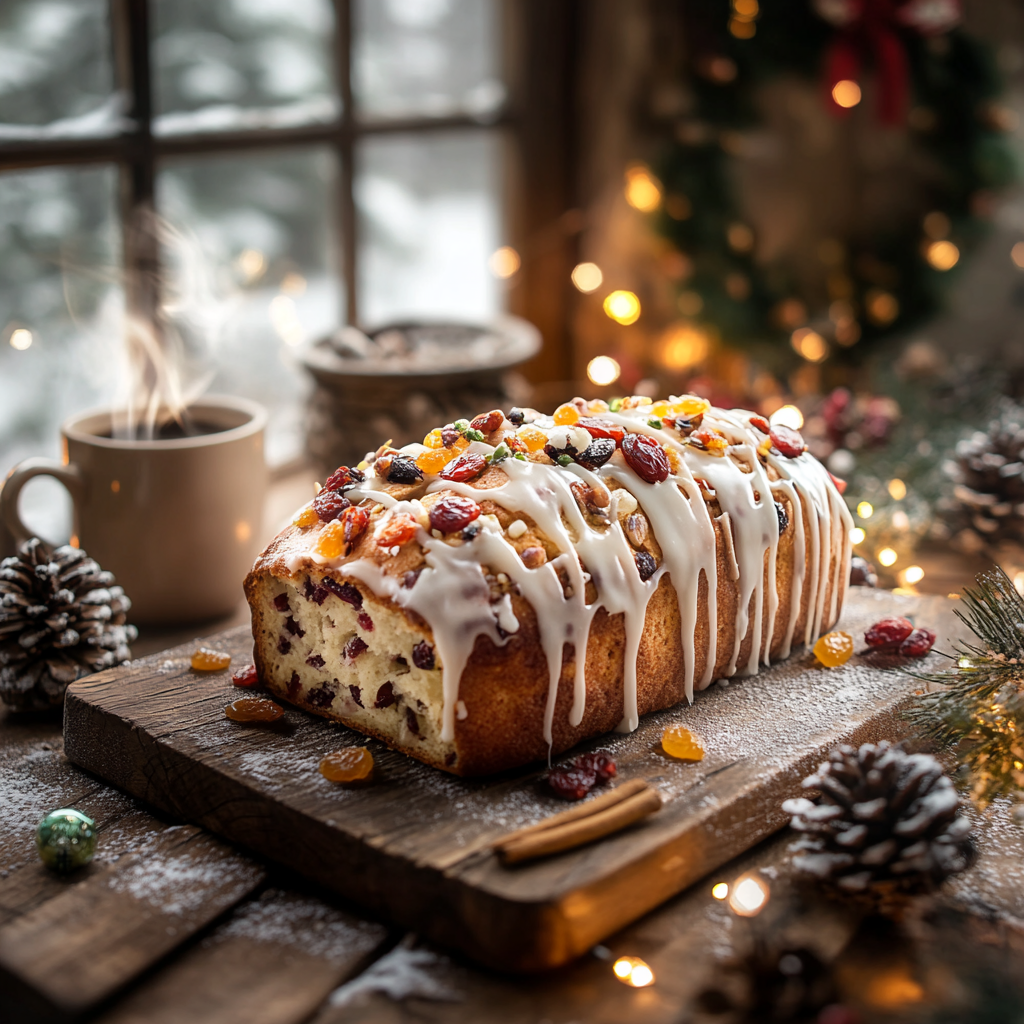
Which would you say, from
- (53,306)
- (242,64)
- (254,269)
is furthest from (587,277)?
(53,306)

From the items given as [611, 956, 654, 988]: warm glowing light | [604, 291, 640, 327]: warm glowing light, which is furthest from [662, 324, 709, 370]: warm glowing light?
[611, 956, 654, 988]: warm glowing light

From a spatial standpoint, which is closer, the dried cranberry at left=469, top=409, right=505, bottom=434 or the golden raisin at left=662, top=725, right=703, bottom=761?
the golden raisin at left=662, top=725, right=703, bottom=761

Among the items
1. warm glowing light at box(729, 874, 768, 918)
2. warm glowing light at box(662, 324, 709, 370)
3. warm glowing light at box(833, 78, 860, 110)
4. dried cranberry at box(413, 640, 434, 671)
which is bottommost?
warm glowing light at box(729, 874, 768, 918)

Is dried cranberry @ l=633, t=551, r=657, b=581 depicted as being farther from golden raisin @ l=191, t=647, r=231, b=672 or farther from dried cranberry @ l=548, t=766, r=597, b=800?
golden raisin @ l=191, t=647, r=231, b=672

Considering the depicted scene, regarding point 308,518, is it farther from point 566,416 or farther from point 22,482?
point 22,482

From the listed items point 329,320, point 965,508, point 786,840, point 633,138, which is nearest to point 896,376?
point 965,508

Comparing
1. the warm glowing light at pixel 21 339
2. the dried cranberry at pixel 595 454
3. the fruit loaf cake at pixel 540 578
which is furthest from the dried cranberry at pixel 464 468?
the warm glowing light at pixel 21 339
